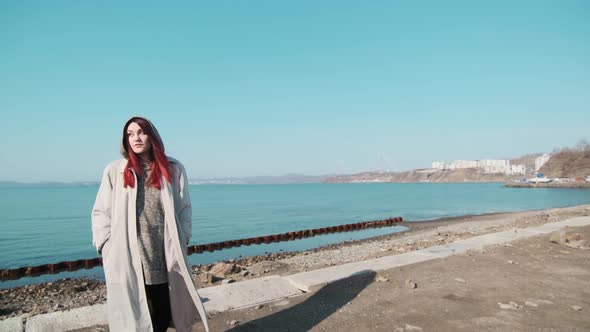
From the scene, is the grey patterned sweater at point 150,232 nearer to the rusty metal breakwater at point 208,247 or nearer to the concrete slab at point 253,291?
the concrete slab at point 253,291

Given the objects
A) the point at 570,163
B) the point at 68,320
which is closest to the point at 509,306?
the point at 68,320

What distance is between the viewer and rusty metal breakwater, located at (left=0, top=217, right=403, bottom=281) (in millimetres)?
13047

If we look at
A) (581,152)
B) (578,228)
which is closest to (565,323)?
(578,228)

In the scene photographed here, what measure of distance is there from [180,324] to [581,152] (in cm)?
14743

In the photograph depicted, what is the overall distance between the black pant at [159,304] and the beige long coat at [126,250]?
0.23 feet

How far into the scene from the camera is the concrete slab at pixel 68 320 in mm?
3959

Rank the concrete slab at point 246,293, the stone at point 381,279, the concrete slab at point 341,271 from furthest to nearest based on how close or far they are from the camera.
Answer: the stone at point 381,279 < the concrete slab at point 341,271 < the concrete slab at point 246,293

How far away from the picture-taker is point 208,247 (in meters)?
17.8

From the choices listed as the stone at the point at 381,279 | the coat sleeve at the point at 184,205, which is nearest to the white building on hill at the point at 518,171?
the stone at the point at 381,279

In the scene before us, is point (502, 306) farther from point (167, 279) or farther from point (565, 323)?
point (167, 279)

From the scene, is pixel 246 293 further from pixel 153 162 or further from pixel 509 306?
pixel 509 306

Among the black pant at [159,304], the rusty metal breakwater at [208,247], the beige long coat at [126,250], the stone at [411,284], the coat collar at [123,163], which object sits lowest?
the rusty metal breakwater at [208,247]

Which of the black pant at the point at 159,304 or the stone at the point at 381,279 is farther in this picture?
the stone at the point at 381,279

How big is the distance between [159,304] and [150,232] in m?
0.58
